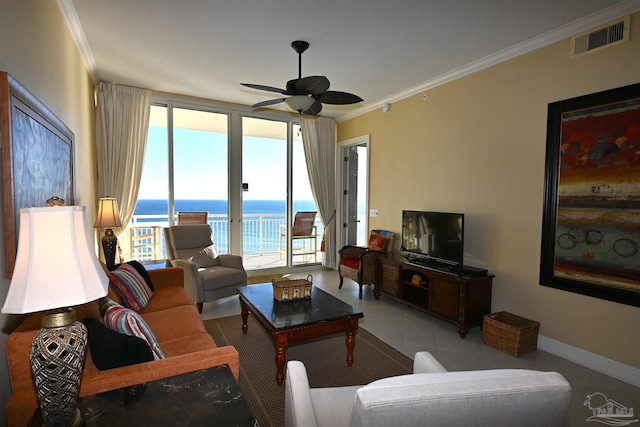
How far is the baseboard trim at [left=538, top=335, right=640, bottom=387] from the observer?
2420 mm

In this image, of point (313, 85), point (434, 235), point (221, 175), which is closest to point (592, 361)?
point (434, 235)

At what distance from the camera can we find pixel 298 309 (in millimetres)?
2617

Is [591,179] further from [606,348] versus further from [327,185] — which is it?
[327,185]

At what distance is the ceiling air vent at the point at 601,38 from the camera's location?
7.96 ft

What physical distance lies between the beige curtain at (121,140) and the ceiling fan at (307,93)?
7.75 feet

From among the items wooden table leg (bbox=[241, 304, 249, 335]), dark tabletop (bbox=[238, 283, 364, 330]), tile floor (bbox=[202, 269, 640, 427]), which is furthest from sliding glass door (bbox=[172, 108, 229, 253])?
dark tabletop (bbox=[238, 283, 364, 330])

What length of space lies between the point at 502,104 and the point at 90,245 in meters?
3.65

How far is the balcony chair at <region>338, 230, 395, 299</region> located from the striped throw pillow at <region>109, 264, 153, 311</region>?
8.63ft

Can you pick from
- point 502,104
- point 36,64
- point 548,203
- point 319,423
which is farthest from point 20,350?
point 502,104

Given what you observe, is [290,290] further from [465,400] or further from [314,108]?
[465,400]

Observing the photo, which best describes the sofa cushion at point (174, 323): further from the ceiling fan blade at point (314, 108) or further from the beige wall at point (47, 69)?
the ceiling fan blade at point (314, 108)

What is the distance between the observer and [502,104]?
327cm

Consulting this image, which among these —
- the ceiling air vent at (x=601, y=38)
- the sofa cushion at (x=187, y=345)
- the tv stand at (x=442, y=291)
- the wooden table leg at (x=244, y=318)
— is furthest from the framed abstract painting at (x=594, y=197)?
the sofa cushion at (x=187, y=345)

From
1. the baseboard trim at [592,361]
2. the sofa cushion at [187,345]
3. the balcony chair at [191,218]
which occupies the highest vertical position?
the balcony chair at [191,218]
